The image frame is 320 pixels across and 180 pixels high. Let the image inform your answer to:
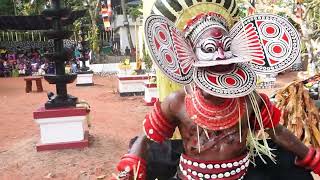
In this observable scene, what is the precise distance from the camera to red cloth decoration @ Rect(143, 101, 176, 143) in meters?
2.24

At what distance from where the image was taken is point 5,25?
23.5 feet

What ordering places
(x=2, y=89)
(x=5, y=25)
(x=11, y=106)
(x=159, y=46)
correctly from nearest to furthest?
(x=159, y=46) < (x=5, y=25) < (x=11, y=106) < (x=2, y=89)

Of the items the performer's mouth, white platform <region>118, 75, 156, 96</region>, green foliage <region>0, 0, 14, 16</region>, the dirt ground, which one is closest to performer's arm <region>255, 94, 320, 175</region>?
the performer's mouth

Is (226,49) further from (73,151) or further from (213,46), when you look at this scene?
(73,151)

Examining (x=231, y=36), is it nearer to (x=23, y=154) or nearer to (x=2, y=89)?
(x=23, y=154)

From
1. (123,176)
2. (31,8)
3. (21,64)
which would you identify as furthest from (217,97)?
(31,8)

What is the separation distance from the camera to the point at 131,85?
12172mm

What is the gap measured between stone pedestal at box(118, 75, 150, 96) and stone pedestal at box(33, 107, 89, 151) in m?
5.96

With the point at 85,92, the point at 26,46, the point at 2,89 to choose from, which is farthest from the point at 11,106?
the point at 26,46

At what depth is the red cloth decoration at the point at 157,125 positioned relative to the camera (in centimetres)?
224

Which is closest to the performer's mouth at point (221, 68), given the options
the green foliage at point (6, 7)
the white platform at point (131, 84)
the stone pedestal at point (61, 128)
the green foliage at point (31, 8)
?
the stone pedestal at point (61, 128)

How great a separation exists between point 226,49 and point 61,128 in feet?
14.3

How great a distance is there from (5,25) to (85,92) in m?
6.81

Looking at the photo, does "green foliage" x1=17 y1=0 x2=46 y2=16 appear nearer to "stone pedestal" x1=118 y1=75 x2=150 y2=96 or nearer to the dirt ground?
the dirt ground
